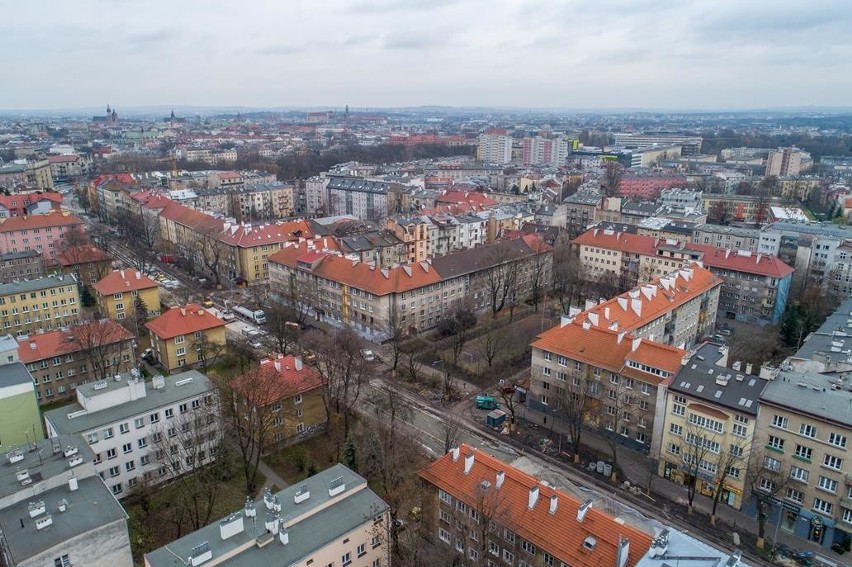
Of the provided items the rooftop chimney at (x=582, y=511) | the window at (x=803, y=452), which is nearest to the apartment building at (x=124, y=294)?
the rooftop chimney at (x=582, y=511)

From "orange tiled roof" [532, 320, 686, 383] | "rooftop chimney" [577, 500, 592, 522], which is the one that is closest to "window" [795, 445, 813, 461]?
"orange tiled roof" [532, 320, 686, 383]

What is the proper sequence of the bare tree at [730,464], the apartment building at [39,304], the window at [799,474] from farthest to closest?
the apartment building at [39,304]
the bare tree at [730,464]
the window at [799,474]

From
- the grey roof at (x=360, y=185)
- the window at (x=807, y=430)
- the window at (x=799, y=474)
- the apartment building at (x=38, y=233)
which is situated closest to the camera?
the window at (x=807, y=430)

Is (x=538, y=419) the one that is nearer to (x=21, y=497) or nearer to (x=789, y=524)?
(x=789, y=524)

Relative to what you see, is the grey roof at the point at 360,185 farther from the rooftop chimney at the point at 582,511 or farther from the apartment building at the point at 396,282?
the rooftop chimney at the point at 582,511

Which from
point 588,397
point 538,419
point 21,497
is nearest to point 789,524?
point 588,397
